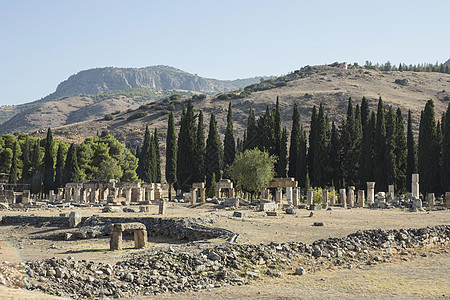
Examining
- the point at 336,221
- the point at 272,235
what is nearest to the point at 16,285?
the point at 272,235

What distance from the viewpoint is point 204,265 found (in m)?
18.6

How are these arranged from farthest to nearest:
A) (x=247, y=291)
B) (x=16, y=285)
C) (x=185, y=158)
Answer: (x=185, y=158)
(x=247, y=291)
(x=16, y=285)

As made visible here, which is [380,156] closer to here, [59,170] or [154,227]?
[154,227]

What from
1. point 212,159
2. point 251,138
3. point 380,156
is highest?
point 251,138

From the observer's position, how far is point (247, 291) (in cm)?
1656

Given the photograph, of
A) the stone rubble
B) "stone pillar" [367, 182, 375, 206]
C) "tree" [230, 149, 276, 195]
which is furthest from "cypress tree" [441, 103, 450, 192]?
the stone rubble

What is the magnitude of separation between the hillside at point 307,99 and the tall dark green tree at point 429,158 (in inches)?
2413

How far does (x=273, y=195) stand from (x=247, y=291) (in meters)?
44.9

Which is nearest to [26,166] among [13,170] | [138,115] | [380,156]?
[13,170]

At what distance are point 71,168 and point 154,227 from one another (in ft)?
122

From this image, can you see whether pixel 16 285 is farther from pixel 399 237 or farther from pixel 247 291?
pixel 399 237

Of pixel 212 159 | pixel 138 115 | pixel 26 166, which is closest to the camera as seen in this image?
pixel 212 159

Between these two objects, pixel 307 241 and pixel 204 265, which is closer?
pixel 204 265

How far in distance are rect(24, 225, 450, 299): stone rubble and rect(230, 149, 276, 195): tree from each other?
29506 millimetres
